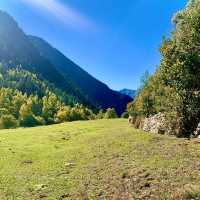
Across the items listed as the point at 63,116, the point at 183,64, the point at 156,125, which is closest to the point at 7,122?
the point at 63,116

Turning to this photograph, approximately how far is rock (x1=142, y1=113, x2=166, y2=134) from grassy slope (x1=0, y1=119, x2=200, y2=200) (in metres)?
7.25

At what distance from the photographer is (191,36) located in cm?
3722

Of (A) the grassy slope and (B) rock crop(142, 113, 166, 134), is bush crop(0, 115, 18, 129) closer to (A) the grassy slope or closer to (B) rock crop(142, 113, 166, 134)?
(B) rock crop(142, 113, 166, 134)

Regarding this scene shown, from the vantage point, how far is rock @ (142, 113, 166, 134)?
59.9m

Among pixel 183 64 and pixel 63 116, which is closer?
pixel 183 64

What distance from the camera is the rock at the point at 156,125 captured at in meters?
59.9

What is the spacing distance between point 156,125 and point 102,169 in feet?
94.1

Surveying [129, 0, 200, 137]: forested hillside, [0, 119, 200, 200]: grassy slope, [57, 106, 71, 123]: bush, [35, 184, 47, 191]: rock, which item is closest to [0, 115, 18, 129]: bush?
[57, 106, 71, 123]: bush

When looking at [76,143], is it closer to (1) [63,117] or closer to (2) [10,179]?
(2) [10,179]

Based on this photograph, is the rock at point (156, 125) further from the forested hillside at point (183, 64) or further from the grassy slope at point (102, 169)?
the forested hillside at point (183, 64)

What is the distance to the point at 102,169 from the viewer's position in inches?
1378

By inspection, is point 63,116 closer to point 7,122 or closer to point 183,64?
point 7,122


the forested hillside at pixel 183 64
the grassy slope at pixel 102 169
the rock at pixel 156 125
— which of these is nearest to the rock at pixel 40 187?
the grassy slope at pixel 102 169

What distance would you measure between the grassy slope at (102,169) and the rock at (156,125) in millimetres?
7254
